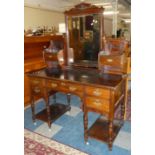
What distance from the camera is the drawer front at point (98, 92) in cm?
191

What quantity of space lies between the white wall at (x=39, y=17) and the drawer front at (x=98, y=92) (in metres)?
4.90

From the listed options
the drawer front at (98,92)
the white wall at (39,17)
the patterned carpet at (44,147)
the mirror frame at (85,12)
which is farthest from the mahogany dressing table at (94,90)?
the white wall at (39,17)

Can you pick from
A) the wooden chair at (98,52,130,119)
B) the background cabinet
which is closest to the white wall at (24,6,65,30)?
the background cabinet

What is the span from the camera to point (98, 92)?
1.96m

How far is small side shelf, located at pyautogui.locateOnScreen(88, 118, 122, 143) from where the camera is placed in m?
2.17

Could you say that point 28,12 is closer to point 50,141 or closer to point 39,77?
point 39,77

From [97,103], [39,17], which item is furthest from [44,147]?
[39,17]

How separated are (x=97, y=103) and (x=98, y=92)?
0.45 ft

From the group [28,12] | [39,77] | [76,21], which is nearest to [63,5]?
[28,12]

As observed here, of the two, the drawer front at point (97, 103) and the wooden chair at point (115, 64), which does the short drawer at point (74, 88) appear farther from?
the wooden chair at point (115, 64)

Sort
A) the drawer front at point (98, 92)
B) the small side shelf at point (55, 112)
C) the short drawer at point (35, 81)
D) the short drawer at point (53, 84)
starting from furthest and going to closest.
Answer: the small side shelf at point (55, 112)
the short drawer at point (35, 81)
the short drawer at point (53, 84)
the drawer front at point (98, 92)

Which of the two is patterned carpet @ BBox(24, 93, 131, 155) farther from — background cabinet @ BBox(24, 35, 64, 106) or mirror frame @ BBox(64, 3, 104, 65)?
mirror frame @ BBox(64, 3, 104, 65)
